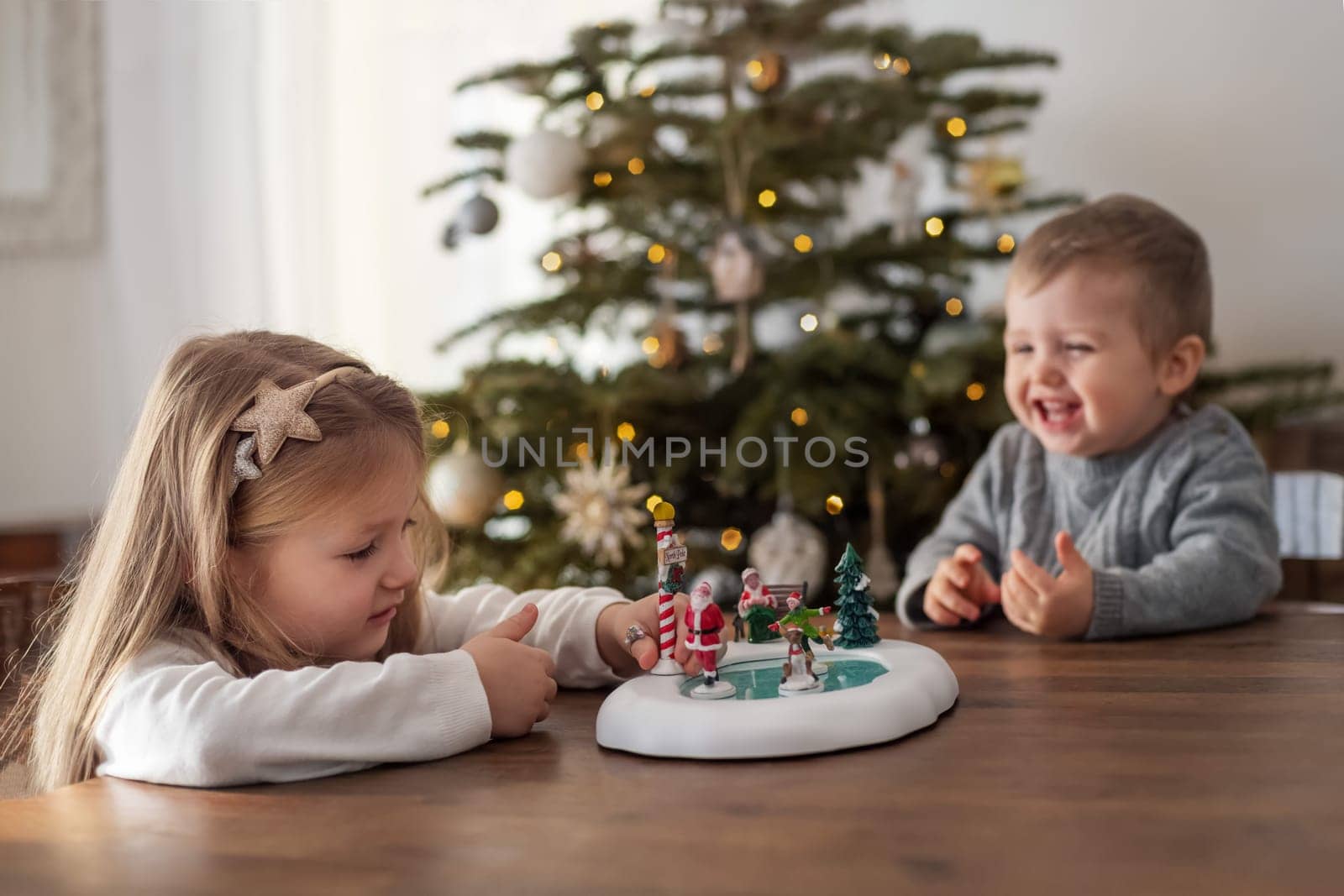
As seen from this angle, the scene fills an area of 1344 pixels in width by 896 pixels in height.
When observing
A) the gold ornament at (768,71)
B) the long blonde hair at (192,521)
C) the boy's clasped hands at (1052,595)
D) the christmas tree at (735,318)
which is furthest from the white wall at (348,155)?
the boy's clasped hands at (1052,595)

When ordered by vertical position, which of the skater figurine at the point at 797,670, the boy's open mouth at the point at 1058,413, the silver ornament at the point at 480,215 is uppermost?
the silver ornament at the point at 480,215

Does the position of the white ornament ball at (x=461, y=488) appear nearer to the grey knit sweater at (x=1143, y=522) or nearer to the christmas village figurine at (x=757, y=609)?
the grey knit sweater at (x=1143, y=522)

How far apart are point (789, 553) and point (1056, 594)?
1337mm

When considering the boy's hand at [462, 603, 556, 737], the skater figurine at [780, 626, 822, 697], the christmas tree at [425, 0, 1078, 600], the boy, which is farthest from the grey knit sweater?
the christmas tree at [425, 0, 1078, 600]

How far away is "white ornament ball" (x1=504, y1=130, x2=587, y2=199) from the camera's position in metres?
2.63

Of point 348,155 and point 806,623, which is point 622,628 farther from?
point 348,155

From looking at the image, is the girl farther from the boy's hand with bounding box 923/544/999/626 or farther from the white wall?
the white wall

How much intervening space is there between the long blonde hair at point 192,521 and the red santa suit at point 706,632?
0.99ft

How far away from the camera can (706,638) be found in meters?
0.94

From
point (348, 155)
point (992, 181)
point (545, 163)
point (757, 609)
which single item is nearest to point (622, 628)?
point (757, 609)

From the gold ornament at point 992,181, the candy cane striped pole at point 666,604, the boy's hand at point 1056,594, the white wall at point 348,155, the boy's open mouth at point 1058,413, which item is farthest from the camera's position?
the white wall at point 348,155

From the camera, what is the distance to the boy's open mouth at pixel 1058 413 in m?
1.55

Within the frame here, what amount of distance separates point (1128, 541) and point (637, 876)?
1054 millimetres

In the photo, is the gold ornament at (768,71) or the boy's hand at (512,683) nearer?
the boy's hand at (512,683)
